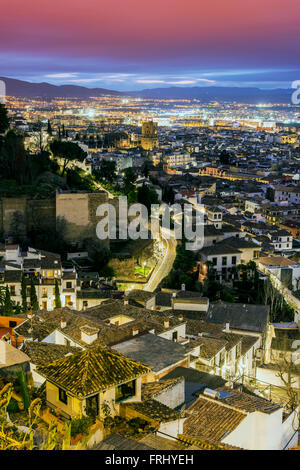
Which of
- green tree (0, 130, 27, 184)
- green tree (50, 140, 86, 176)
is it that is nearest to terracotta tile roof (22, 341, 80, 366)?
green tree (0, 130, 27, 184)

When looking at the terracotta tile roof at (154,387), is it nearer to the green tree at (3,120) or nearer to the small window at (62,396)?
the small window at (62,396)

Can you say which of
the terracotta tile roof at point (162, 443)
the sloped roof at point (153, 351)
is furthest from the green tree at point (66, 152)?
the terracotta tile roof at point (162, 443)

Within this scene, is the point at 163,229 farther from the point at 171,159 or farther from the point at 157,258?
the point at 171,159

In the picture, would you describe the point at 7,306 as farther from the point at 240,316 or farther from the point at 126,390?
the point at 126,390

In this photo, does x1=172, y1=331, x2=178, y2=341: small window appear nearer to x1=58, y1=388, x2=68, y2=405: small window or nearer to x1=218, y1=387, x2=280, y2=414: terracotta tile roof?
x1=218, y1=387, x2=280, y2=414: terracotta tile roof
